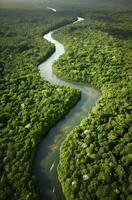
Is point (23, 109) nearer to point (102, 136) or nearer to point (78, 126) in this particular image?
point (78, 126)

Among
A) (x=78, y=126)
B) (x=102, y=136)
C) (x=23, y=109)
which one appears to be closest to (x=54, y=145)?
(x=78, y=126)

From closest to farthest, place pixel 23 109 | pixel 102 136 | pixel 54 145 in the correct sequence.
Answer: pixel 102 136 → pixel 54 145 → pixel 23 109

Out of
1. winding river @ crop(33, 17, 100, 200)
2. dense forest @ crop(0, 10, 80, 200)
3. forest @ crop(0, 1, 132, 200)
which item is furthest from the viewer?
dense forest @ crop(0, 10, 80, 200)

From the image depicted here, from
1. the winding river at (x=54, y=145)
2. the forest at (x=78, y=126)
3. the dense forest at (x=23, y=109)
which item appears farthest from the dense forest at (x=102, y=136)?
the dense forest at (x=23, y=109)

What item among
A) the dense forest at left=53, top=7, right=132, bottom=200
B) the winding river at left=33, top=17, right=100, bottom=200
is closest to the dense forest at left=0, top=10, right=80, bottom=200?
the winding river at left=33, top=17, right=100, bottom=200

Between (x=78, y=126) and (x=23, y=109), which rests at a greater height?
(x=78, y=126)

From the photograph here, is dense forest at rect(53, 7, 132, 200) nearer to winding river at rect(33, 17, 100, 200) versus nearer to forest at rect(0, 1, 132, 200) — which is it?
forest at rect(0, 1, 132, 200)

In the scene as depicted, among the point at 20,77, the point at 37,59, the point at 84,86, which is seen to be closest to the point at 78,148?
the point at 84,86
